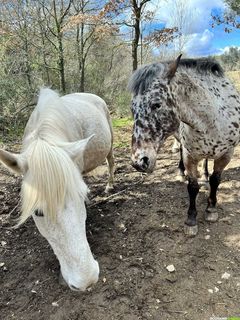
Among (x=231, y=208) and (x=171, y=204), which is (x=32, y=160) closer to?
(x=171, y=204)

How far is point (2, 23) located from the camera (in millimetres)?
8867

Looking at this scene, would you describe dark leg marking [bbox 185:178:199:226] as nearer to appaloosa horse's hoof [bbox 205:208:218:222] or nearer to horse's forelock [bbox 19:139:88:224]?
appaloosa horse's hoof [bbox 205:208:218:222]

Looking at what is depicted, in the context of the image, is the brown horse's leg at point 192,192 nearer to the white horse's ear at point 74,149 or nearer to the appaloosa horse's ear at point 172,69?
the appaloosa horse's ear at point 172,69

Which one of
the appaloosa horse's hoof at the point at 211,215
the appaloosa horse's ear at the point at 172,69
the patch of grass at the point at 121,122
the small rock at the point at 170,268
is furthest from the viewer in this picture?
the patch of grass at the point at 121,122

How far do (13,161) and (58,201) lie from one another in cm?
36

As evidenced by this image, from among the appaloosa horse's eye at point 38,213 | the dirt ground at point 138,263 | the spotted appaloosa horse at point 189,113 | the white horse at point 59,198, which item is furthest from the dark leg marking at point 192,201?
the appaloosa horse's eye at point 38,213

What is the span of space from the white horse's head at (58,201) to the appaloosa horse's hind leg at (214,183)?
6.46 feet

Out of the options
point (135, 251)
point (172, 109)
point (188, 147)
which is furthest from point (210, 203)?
point (172, 109)

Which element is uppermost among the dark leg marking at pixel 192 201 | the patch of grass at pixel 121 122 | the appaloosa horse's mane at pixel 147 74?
the appaloosa horse's mane at pixel 147 74

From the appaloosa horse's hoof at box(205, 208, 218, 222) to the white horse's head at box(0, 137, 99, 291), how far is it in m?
2.02

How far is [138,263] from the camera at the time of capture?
9.78 feet

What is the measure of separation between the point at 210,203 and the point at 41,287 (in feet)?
6.85

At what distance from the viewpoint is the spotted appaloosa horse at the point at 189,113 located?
8.07ft

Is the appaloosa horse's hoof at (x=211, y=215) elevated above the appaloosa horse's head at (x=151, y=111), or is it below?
below
